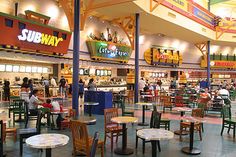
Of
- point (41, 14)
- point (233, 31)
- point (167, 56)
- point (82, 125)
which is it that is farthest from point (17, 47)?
point (233, 31)

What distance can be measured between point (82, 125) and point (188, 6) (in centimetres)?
1645

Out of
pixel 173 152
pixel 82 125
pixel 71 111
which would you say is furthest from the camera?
pixel 71 111

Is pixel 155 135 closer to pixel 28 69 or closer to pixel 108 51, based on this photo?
pixel 28 69

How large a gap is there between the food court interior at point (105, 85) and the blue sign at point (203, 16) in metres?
0.09

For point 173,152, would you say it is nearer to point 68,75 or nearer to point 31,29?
point 31,29

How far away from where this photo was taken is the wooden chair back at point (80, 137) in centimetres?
457

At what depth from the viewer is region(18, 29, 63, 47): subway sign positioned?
1167cm

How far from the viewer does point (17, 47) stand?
11461 mm

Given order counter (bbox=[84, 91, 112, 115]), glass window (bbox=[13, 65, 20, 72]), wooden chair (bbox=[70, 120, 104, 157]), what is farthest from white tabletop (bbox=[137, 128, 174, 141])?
glass window (bbox=[13, 65, 20, 72])

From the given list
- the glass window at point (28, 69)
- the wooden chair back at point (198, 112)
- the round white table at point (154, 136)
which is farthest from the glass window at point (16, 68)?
the round white table at point (154, 136)

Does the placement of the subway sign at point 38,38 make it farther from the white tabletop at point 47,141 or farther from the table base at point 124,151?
the white tabletop at point 47,141

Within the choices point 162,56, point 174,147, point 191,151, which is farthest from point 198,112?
point 162,56

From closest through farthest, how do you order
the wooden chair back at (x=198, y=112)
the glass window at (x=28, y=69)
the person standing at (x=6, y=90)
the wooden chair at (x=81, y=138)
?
1. the wooden chair at (x=81, y=138)
2. the wooden chair back at (x=198, y=112)
3. the person standing at (x=6, y=90)
4. the glass window at (x=28, y=69)

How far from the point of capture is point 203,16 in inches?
838
